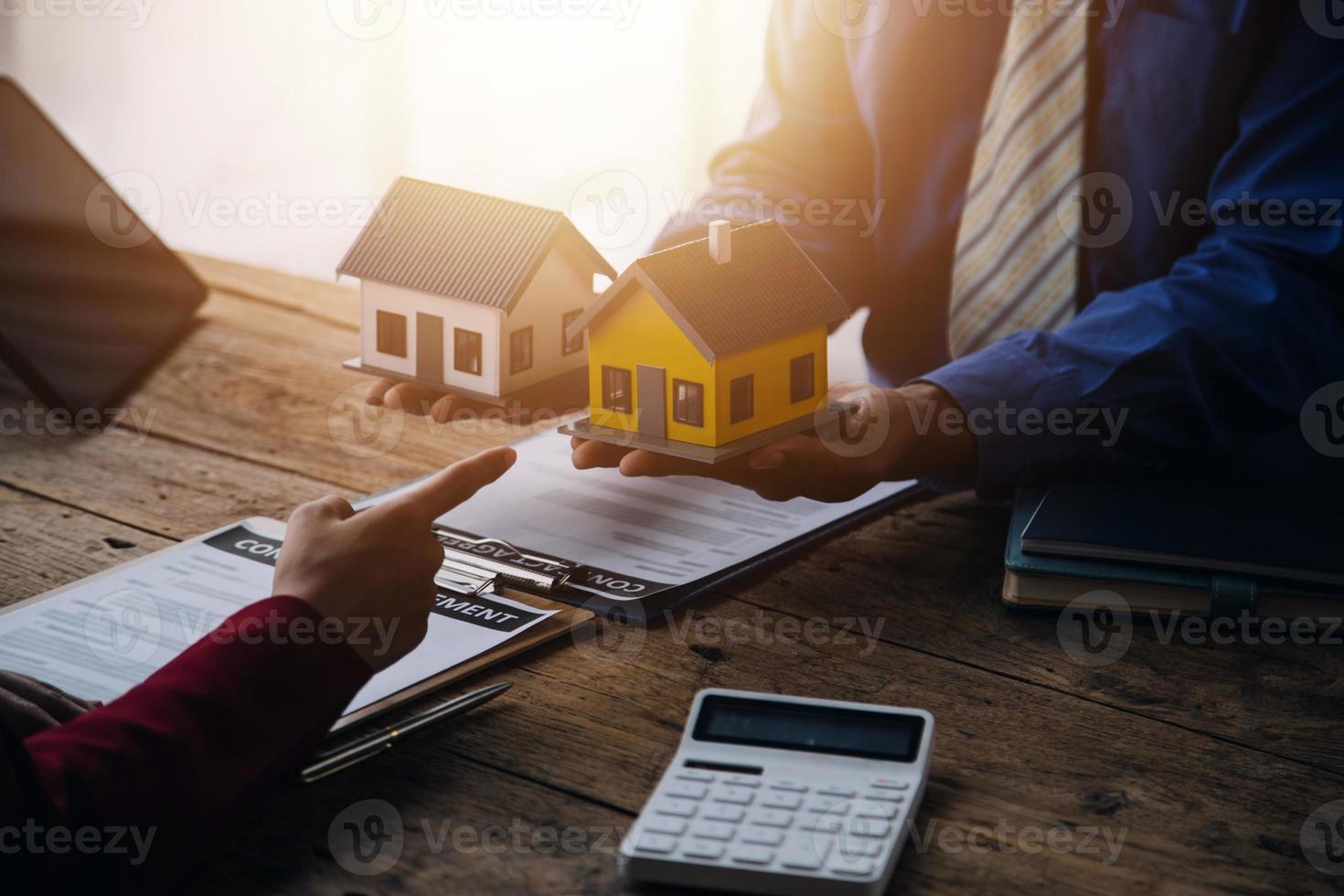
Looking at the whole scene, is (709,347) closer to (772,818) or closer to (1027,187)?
(772,818)

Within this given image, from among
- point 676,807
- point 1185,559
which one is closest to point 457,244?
point 676,807

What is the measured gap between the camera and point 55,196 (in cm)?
170

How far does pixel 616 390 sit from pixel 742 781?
1.29 feet

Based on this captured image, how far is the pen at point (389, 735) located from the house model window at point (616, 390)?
0.26m

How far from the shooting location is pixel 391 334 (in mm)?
1122

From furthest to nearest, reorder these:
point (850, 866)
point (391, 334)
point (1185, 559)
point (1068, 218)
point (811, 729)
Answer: point (1068, 218) < point (391, 334) < point (1185, 559) < point (811, 729) < point (850, 866)

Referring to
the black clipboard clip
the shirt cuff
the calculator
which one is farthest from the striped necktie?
the calculator

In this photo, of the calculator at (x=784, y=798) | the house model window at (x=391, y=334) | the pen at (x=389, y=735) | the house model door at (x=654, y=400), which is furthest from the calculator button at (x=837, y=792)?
the house model window at (x=391, y=334)

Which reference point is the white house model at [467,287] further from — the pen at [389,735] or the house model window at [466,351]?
the pen at [389,735]

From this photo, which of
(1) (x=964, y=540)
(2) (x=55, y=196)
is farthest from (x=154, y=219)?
(1) (x=964, y=540)

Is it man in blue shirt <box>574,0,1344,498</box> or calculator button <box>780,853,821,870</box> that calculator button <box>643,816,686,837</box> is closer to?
calculator button <box>780,853,821,870</box>

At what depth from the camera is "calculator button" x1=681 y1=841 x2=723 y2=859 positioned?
696 millimetres

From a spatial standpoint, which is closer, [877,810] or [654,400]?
[877,810]

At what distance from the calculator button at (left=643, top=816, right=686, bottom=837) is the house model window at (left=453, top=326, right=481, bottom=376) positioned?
48cm
